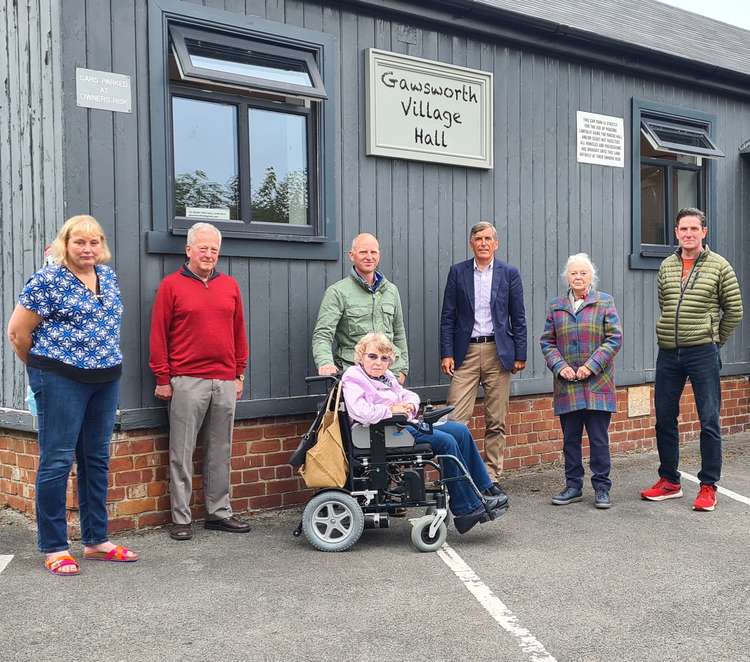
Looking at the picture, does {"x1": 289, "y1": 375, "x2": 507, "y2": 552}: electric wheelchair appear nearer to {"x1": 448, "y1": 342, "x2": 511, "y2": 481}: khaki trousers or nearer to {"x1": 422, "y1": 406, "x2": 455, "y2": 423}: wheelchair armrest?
{"x1": 422, "y1": 406, "x2": 455, "y2": 423}: wheelchair armrest

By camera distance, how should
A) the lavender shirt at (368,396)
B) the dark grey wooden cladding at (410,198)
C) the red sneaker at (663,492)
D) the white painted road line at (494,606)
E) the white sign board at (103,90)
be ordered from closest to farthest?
the white painted road line at (494,606), the lavender shirt at (368,396), the white sign board at (103,90), the dark grey wooden cladding at (410,198), the red sneaker at (663,492)

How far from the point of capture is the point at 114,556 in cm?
521

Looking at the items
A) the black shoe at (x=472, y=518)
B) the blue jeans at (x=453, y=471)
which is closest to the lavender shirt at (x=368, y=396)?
the blue jeans at (x=453, y=471)

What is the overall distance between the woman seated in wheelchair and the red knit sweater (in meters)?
0.90

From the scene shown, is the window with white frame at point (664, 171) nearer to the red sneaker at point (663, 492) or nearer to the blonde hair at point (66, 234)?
the red sneaker at point (663, 492)

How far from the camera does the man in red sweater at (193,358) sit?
571 centimetres

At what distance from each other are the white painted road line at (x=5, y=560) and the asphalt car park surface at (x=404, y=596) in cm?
5

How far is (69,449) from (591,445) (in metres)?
3.84

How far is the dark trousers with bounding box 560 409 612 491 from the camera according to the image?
262 inches

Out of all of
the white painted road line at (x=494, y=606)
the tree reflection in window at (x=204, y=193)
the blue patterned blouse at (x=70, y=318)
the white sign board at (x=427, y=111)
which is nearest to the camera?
the white painted road line at (x=494, y=606)

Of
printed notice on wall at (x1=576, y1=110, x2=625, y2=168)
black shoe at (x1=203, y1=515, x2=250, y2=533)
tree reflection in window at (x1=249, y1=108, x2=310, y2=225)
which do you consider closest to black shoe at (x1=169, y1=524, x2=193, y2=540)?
black shoe at (x1=203, y1=515, x2=250, y2=533)

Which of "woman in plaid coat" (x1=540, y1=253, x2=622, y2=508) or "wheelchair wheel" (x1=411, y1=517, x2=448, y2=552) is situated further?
"woman in plaid coat" (x1=540, y1=253, x2=622, y2=508)

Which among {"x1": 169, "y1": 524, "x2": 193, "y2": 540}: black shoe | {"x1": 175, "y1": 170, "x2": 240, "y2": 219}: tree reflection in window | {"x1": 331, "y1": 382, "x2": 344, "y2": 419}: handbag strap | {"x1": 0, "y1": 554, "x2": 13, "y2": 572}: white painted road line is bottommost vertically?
{"x1": 0, "y1": 554, "x2": 13, "y2": 572}: white painted road line

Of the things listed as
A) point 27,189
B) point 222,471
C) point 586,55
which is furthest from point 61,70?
point 586,55
